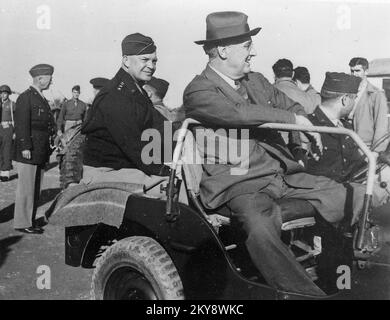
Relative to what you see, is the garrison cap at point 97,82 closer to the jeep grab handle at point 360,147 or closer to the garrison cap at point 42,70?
the garrison cap at point 42,70

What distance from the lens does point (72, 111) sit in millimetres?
A: 13266

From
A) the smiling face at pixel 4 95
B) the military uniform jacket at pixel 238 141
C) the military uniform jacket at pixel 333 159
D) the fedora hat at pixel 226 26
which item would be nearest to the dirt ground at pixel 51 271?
the military uniform jacket at pixel 333 159

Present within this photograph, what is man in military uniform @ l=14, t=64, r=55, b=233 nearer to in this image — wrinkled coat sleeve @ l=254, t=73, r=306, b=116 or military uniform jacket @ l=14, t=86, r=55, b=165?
military uniform jacket @ l=14, t=86, r=55, b=165

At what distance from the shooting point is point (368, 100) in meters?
5.69

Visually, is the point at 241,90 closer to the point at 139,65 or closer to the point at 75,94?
the point at 139,65

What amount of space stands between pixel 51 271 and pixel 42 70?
8.69 ft

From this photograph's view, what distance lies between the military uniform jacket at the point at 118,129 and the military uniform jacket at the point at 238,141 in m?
0.53

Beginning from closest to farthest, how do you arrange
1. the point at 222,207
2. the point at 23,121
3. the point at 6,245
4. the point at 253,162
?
the point at 222,207, the point at 253,162, the point at 6,245, the point at 23,121

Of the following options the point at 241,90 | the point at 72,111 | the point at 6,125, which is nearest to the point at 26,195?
the point at 241,90

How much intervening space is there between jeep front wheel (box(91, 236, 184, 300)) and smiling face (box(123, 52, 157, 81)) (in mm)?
1442

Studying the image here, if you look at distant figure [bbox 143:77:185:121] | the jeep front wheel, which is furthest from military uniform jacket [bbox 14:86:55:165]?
the jeep front wheel

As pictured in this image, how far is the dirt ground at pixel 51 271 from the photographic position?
4102 millimetres

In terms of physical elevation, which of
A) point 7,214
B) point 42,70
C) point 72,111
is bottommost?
point 7,214

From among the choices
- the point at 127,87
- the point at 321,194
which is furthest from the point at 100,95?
the point at 321,194
